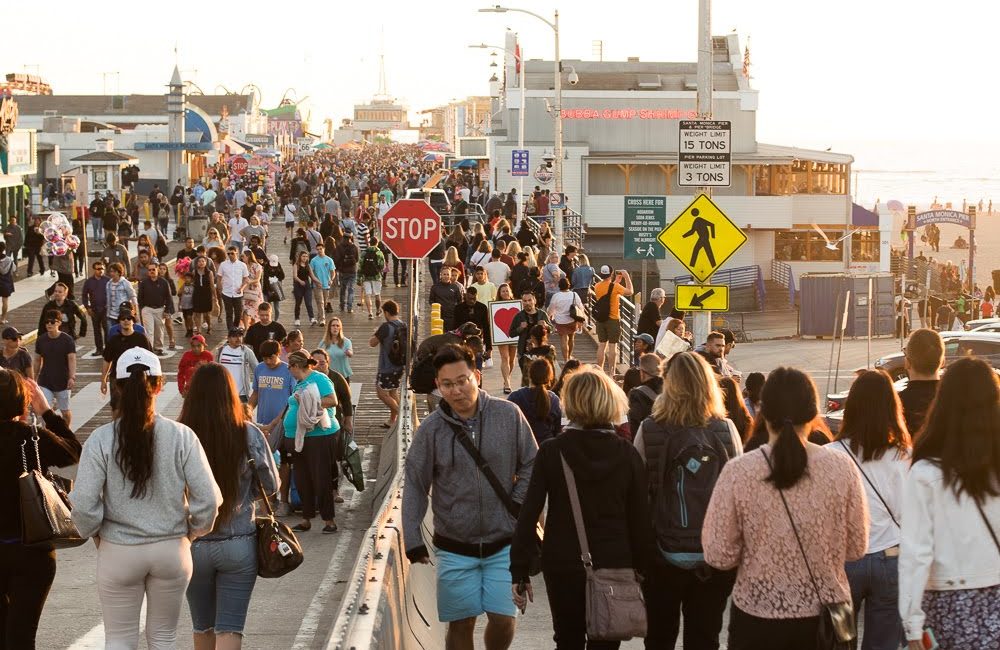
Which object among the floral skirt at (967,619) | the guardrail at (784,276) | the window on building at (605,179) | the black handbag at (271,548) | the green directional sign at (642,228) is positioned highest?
the window on building at (605,179)

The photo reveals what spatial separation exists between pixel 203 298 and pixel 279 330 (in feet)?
24.0

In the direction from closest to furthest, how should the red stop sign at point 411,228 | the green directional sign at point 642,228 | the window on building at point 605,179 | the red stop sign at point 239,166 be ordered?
the red stop sign at point 411,228, the green directional sign at point 642,228, the window on building at point 605,179, the red stop sign at point 239,166

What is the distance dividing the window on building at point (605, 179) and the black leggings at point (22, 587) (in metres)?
60.4

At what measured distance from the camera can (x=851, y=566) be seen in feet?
22.5

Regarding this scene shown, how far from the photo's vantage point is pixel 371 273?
28047 mm

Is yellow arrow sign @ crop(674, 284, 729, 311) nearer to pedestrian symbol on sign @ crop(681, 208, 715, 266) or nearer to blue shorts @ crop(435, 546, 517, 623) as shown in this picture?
pedestrian symbol on sign @ crop(681, 208, 715, 266)

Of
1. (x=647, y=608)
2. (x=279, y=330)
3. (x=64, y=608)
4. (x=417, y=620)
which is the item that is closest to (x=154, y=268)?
(x=279, y=330)

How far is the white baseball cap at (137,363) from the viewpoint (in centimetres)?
670

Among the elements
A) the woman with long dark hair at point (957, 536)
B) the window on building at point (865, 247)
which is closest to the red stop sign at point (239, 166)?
the window on building at point (865, 247)

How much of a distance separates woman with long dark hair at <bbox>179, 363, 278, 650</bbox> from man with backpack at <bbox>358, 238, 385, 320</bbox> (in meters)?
20.5

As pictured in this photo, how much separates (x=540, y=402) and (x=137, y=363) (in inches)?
149

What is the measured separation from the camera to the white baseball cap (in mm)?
6695

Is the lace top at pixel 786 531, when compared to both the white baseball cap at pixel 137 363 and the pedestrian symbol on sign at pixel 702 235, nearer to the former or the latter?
the white baseball cap at pixel 137 363

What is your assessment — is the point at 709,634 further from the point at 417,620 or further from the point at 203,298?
the point at 203,298
